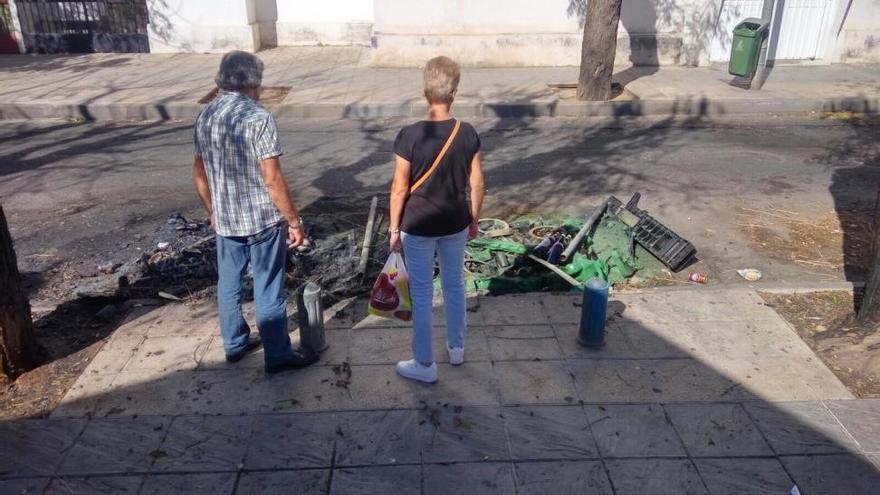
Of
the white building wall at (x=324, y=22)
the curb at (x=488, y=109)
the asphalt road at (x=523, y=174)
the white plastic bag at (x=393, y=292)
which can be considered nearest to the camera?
the white plastic bag at (x=393, y=292)

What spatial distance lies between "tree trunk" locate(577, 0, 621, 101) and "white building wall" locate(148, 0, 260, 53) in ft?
24.4

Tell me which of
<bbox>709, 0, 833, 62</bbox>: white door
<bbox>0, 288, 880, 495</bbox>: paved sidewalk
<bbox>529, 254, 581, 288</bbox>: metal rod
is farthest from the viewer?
<bbox>709, 0, 833, 62</bbox>: white door

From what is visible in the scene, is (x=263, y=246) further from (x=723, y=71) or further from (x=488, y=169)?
(x=723, y=71)

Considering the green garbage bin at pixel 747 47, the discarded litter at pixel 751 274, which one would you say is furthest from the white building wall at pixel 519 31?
the discarded litter at pixel 751 274

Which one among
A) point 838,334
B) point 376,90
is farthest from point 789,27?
point 838,334

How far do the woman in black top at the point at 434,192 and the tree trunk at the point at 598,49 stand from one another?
27.3 feet

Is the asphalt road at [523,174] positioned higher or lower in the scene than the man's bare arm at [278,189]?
lower

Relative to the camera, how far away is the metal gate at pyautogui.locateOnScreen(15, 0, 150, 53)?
15125 mm

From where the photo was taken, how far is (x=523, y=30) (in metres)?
14.1

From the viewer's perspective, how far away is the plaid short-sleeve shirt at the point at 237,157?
368cm

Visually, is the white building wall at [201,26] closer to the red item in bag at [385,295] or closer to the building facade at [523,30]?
the building facade at [523,30]

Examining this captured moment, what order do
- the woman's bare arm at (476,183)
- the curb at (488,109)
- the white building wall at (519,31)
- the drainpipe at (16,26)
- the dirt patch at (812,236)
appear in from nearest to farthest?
the woman's bare arm at (476,183), the dirt patch at (812,236), the curb at (488,109), the white building wall at (519,31), the drainpipe at (16,26)

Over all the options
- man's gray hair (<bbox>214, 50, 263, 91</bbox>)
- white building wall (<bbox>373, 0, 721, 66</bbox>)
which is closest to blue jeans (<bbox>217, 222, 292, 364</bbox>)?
man's gray hair (<bbox>214, 50, 263, 91</bbox>)

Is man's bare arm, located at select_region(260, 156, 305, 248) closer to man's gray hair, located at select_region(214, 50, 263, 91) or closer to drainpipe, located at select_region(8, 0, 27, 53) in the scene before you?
man's gray hair, located at select_region(214, 50, 263, 91)
